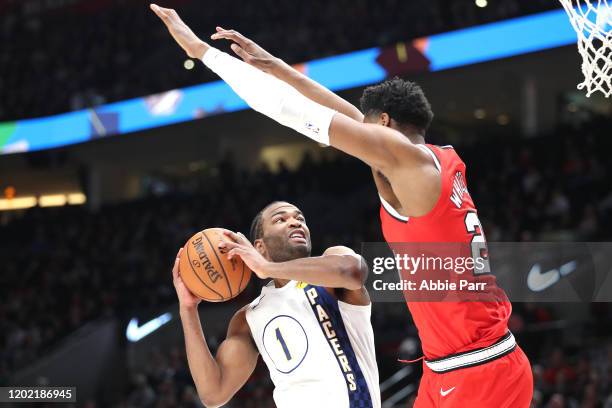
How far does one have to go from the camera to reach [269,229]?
13.2 feet

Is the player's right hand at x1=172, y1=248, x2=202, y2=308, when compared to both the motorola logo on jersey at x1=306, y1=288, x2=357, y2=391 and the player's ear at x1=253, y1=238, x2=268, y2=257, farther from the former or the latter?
the motorola logo on jersey at x1=306, y1=288, x2=357, y2=391

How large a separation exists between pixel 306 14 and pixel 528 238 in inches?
340

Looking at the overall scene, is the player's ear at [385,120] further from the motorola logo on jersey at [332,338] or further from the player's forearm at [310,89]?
the motorola logo on jersey at [332,338]

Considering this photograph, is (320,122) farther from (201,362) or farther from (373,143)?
(201,362)

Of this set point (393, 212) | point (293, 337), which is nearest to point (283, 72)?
point (393, 212)

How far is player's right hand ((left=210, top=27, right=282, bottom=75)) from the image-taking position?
3.96m

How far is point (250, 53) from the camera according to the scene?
404 cm

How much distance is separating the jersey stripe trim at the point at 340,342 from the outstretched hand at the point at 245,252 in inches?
15.2

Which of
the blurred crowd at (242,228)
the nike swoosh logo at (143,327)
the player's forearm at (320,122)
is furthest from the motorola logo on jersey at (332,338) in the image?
the nike swoosh logo at (143,327)

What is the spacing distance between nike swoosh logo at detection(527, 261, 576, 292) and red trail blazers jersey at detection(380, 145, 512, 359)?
4.30 meters

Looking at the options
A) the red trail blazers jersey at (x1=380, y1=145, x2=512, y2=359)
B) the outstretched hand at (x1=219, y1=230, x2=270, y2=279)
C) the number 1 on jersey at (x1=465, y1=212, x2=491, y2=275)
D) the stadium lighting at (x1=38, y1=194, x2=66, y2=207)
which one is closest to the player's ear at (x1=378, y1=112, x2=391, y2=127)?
the red trail blazers jersey at (x1=380, y1=145, x2=512, y2=359)

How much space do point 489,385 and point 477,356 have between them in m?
0.11

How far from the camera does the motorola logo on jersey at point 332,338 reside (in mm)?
3832

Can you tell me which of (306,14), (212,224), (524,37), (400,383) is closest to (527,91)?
(524,37)
